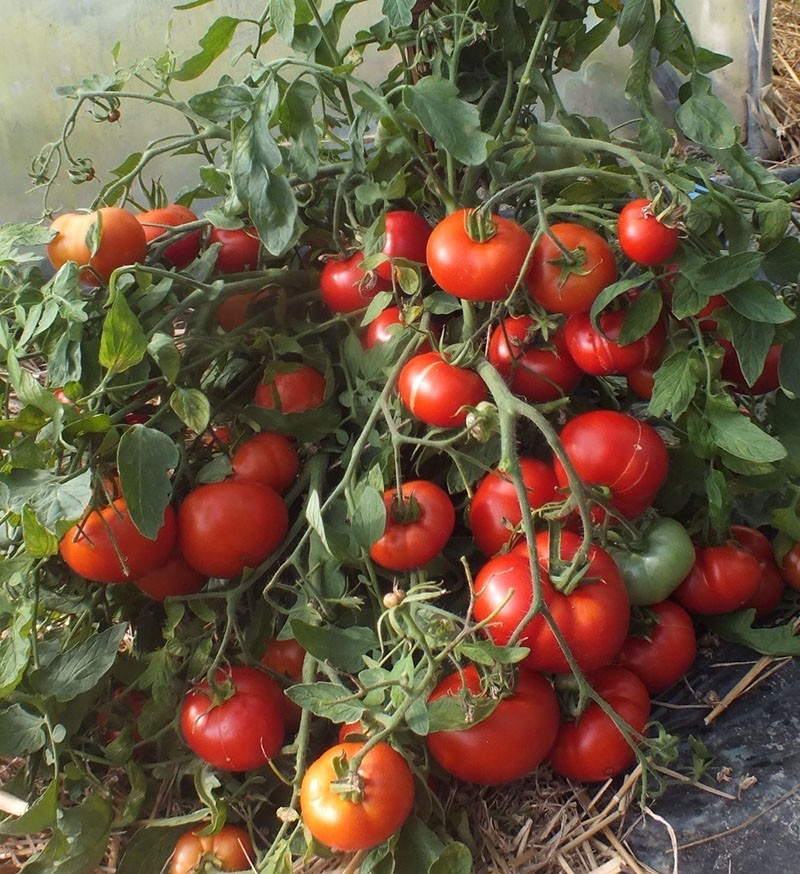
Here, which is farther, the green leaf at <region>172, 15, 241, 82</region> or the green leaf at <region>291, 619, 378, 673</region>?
the green leaf at <region>172, 15, 241, 82</region>

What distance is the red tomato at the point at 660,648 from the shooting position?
2.44 ft

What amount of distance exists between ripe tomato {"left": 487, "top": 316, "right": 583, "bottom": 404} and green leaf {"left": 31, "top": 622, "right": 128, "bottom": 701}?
411 mm

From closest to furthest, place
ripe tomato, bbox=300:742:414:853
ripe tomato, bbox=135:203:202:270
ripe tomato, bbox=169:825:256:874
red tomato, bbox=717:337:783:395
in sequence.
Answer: ripe tomato, bbox=300:742:414:853
ripe tomato, bbox=169:825:256:874
red tomato, bbox=717:337:783:395
ripe tomato, bbox=135:203:202:270

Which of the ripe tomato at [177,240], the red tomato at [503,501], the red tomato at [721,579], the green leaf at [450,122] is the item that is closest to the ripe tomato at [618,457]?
the red tomato at [503,501]

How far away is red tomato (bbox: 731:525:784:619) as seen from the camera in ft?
2.68

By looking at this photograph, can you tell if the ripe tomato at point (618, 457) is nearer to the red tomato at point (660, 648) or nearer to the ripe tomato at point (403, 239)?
the red tomato at point (660, 648)

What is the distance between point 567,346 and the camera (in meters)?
0.74

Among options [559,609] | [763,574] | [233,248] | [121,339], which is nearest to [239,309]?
[233,248]

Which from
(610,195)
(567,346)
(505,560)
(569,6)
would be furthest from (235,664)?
(569,6)

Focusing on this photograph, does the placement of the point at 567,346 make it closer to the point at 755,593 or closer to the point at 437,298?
the point at 437,298

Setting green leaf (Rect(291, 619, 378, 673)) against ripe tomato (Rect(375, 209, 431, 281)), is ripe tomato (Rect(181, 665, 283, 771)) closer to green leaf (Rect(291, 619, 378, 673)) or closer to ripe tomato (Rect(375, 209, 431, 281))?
green leaf (Rect(291, 619, 378, 673))

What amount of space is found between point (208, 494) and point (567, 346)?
14.1 inches

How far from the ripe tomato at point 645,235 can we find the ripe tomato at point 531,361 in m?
0.11

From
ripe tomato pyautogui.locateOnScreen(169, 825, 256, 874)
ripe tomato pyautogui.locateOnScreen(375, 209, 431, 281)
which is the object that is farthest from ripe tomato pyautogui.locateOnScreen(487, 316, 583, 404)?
ripe tomato pyautogui.locateOnScreen(169, 825, 256, 874)
